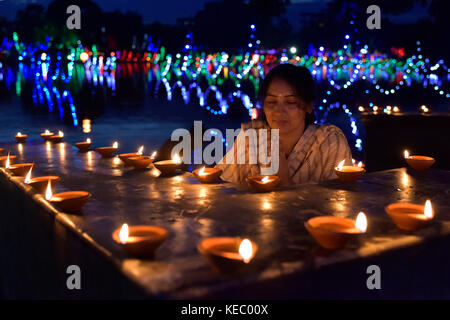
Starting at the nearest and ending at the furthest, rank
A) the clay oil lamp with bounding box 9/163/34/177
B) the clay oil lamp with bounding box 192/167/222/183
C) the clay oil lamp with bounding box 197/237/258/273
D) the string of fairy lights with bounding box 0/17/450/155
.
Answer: the clay oil lamp with bounding box 197/237/258/273
the clay oil lamp with bounding box 192/167/222/183
the clay oil lamp with bounding box 9/163/34/177
the string of fairy lights with bounding box 0/17/450/155

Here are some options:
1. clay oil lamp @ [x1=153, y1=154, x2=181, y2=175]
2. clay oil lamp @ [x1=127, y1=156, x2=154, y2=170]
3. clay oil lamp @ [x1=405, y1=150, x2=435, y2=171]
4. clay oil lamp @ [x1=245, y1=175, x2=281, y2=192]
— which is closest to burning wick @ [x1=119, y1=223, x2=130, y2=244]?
clay oil lamp @ [x1=245, y1=175, x2=281, y2=192]

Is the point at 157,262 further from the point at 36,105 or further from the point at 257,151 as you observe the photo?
the point at 36,105

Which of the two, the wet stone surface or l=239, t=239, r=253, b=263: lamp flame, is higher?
l=239, t=239, r=253, b=263: lamp flame

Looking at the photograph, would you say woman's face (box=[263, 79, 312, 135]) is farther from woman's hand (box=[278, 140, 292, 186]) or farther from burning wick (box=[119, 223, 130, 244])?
burning wick (box=[119, 223, 130, 244])

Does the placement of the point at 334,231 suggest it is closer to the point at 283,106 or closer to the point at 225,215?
the point at 225,215

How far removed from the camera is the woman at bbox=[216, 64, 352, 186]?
3.79 metres

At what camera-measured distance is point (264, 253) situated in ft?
5.65

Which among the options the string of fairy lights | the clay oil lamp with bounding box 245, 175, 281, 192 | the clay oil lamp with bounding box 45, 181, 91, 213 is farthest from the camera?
the string of fairy lights

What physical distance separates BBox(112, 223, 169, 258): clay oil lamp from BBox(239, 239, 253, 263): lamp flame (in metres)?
0.32

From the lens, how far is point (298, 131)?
403 cm

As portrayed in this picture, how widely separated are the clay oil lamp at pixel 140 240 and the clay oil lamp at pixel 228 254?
7.4 inches

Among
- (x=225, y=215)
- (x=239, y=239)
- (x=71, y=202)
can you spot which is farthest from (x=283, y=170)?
(x=239, y=239)

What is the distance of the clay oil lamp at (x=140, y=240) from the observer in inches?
64.5

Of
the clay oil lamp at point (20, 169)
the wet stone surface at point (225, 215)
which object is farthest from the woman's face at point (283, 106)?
the clay oil lamp at point (20, 169)
